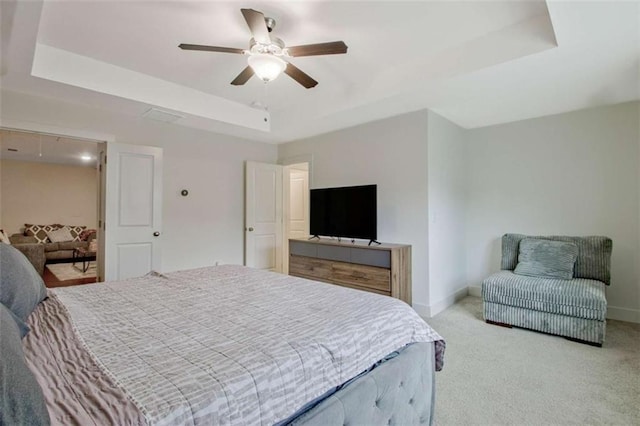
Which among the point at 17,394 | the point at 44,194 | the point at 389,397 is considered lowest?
the point at 389,397

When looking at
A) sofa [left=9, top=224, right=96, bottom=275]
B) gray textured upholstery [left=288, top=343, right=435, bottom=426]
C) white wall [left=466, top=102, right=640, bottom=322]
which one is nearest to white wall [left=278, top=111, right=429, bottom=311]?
white wall [left=466, top=102, right=640, bottom=322]

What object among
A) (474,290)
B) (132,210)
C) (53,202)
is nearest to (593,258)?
(474,290)

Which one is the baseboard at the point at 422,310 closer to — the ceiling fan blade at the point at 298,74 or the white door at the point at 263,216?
the white door at the point at 263,216

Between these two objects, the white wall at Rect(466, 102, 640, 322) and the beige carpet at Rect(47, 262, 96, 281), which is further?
the beige carpet at Rect(47, 262, 96, 281)

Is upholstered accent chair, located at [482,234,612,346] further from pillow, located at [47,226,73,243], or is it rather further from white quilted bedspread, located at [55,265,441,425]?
pillow, located at [47,226,73,243]

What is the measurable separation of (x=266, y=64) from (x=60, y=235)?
769 cm

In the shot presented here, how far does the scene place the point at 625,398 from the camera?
1.97 meters

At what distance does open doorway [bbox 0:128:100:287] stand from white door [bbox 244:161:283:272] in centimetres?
336

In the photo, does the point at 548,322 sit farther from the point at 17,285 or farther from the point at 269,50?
the point at 17,285

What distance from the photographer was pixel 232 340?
1153mm

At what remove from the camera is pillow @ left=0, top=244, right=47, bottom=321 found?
128cm

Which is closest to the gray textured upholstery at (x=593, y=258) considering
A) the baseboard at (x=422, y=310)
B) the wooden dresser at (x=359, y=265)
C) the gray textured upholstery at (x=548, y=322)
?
the gray textured upholstery at (x=548, y=322)

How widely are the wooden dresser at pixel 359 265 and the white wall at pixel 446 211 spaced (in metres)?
0.39

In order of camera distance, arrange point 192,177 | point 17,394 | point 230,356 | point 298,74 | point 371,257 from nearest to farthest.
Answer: point 17,394
point 230,356
point 298,74
point 371,257
point 192,177
